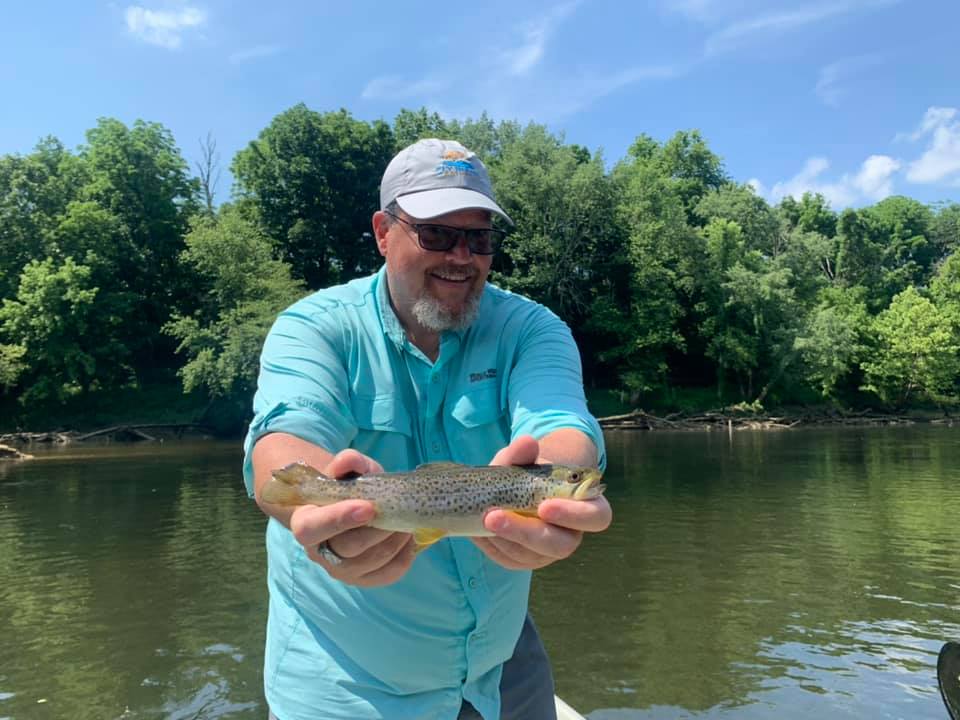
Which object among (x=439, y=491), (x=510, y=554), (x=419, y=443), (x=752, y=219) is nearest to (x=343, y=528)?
(x=439, y=491)

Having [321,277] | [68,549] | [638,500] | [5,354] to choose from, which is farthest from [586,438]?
[321,277]

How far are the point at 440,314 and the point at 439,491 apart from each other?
82 cm

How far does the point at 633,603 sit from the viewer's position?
11617 mm

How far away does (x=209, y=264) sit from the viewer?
47.8 m

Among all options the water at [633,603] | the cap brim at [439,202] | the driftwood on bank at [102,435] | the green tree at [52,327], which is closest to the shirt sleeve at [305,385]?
the cap brim at [439,202]

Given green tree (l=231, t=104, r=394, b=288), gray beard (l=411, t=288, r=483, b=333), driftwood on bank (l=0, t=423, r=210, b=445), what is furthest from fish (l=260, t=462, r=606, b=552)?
green tree (l=231, t=104, r=394, b=288)

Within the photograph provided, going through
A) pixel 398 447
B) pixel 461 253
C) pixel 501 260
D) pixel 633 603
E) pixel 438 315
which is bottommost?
pixel 633 603

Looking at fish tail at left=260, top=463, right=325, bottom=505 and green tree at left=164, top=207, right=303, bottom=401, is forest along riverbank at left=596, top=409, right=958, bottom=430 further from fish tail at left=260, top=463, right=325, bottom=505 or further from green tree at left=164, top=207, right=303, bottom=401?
fish tail at left=260, top=463, right=325, bottom=505

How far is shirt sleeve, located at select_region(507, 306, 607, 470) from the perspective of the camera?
8.98 feet

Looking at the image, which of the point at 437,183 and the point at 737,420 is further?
the point at 737,420

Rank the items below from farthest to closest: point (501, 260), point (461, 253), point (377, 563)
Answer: point (501, 260), point (461, 253), point (377, 563)

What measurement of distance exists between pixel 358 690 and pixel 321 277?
56992 mm

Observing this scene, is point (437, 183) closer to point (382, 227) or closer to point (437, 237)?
point (437, 237)

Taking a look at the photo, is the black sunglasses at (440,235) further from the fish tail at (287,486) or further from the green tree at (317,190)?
the green tree at (317,190)
